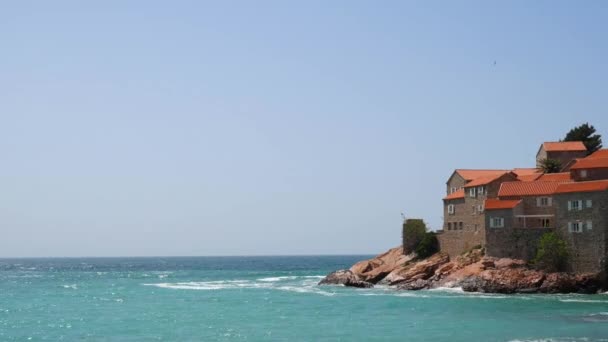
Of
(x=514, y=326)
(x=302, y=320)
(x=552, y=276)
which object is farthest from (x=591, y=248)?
(x=302, y=320)

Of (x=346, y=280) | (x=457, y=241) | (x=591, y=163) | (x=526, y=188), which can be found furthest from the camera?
(x=346, y=280)

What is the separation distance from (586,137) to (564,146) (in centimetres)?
821

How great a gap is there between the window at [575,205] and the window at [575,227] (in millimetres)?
1249

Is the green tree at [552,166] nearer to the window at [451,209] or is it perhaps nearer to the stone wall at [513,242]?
the window at [451,209]

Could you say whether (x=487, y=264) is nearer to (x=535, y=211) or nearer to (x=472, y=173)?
(x=535, y=211)

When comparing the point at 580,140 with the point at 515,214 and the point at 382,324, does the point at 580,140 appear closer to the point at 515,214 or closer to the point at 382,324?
the point at 515,214

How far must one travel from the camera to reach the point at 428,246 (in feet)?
289

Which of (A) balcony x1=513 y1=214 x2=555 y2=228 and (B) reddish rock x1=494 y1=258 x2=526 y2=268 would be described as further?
(A) balcony x1=513 y1=214 x2=555 y2=228

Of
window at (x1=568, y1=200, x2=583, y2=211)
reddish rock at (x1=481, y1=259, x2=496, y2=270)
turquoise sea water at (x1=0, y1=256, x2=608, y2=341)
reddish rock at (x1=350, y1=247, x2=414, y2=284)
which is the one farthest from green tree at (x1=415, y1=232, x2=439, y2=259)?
window at (x1=568, y1=200, x2=583, y2=211)

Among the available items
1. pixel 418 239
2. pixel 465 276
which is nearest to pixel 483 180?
pixel 418 239

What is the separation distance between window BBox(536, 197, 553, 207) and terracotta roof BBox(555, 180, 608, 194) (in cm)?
258

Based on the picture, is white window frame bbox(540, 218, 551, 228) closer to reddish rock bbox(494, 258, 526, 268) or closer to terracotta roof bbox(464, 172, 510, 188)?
reddish rock bbox(494, 258, 526, 268)

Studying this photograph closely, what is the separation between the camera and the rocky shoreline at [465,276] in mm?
71750

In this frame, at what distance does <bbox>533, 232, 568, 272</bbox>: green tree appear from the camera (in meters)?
72.5
